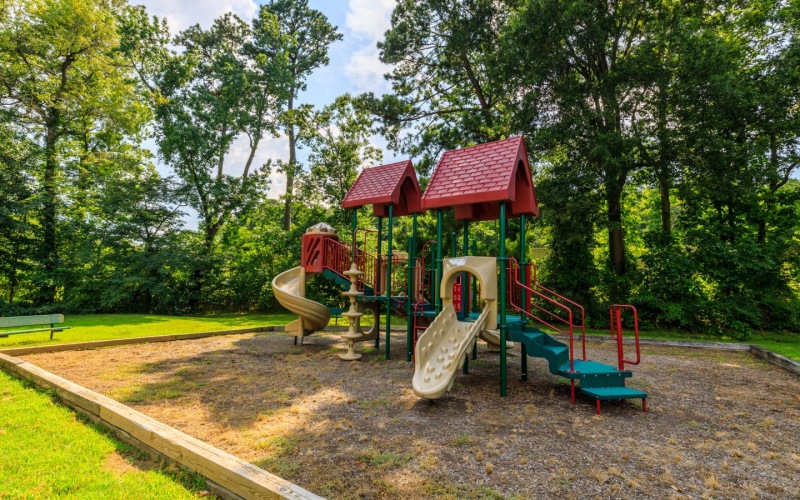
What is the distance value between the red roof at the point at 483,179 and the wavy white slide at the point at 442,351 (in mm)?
1825

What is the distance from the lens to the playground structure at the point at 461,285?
17.7 ft

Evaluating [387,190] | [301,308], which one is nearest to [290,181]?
[301,308]

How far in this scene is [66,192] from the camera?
1892cm

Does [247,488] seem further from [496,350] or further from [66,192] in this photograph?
[66,192]

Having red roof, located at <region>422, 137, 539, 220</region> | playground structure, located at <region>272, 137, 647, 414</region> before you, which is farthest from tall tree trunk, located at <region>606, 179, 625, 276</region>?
red roof, located at <region>422, 137, 539, 220</region>

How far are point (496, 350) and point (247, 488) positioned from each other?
7.94 m

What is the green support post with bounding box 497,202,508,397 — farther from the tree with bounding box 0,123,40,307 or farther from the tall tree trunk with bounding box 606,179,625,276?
the tree with bounding box 0,123,40,307

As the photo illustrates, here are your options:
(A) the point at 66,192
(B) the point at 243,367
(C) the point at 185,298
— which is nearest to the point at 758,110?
(B) the point at 243,367

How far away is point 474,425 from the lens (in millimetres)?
4508

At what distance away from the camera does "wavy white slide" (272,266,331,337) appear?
9.66 metres

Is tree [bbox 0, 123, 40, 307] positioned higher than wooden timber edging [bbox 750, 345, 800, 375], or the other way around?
tree [bbox 0, 123, 40, 307]

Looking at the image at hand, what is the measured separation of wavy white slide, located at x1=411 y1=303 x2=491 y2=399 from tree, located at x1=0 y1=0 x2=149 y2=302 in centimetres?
2030

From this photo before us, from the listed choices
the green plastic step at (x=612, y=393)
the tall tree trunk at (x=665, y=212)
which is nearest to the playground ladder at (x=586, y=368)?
the green plastic step at (x=612, y=393)

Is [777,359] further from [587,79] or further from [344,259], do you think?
[587,79]
